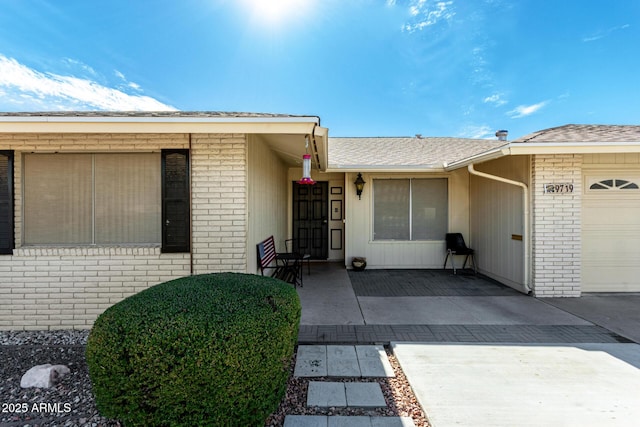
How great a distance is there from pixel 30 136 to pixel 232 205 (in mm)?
2708

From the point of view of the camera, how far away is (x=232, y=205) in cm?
368

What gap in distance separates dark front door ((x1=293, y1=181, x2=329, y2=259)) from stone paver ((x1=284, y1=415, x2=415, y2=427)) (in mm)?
6279

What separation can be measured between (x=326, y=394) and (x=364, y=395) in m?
0.30

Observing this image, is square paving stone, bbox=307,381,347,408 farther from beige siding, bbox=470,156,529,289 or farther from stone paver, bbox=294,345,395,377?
beige siding, bbox=470,156,529,289

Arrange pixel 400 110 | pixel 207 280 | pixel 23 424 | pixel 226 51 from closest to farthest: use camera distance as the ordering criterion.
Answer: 1. pixel 23 424
2. pixel 207 280
3. pixel 226 51
4. pixel 400 110

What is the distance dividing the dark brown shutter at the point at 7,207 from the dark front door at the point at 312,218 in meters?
5.60

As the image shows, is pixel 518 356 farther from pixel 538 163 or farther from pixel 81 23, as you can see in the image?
pixel 81 23

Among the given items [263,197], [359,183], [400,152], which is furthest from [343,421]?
[400,152]

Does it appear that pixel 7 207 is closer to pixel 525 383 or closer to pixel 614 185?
pixel 525 383

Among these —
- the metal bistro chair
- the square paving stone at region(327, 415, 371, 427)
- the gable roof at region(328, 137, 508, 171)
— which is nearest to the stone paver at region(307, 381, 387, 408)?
the square paving stone at region(327, 415, 371, 427)

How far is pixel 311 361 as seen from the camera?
9.04 feet

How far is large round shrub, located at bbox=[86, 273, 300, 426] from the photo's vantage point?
1557mm

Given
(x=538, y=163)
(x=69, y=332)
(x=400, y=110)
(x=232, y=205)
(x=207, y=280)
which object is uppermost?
(x=400, y=110)

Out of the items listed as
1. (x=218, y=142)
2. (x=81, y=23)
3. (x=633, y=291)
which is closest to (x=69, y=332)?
(x=218, y=142)
